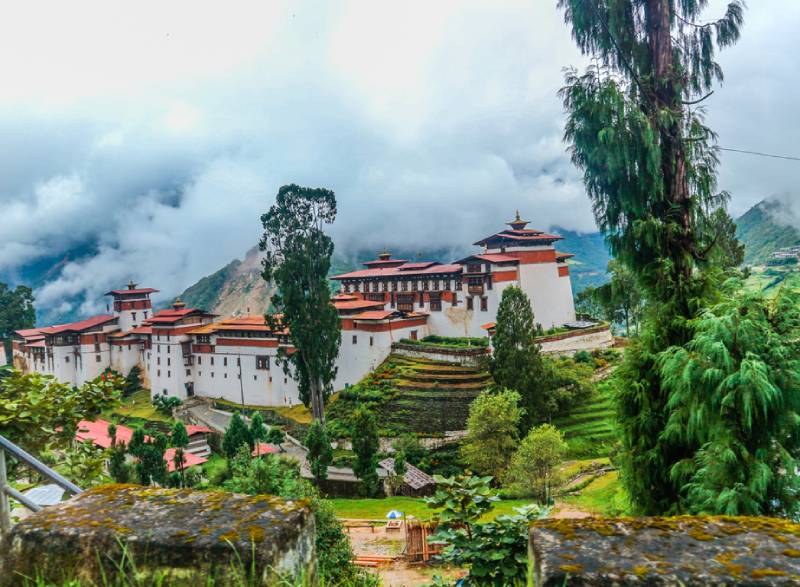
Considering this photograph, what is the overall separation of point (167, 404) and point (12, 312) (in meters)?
24.9

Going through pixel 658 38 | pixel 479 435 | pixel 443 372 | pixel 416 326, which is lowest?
pixel 479 435

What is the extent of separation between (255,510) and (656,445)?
23.0 feet

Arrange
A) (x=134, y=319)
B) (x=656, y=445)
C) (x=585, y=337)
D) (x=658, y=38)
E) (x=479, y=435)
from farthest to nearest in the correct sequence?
1. (x=134, y=319)
2. (x=585, y=337)
3. (x=479, y=435)
4. (x=658, y=38)
5. (x=656, y=445)

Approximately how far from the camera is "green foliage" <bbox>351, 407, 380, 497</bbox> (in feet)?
85.9

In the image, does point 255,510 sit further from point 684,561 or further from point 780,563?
point 780,563

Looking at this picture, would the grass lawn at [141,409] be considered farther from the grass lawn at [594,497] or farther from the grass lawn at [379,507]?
the grass lawn at [594,497]

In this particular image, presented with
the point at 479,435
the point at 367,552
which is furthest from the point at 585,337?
the point at 367,552

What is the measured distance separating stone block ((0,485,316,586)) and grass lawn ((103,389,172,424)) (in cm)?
4402

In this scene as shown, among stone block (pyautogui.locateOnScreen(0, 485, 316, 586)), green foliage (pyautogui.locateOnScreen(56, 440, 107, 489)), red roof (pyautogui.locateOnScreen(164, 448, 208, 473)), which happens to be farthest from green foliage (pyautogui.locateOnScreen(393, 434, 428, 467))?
stone block (pyautogui.locateOnScreen(0, 485, 316, 586))

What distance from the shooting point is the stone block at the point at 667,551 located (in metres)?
1.78

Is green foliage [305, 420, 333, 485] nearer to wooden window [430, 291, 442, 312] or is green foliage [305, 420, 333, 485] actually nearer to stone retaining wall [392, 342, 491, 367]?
stone retaining wall [392, 342, 491, 367]

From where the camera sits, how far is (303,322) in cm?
3144

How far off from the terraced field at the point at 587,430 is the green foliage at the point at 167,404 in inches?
1185

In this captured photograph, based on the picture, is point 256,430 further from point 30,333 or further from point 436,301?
point 30,333
